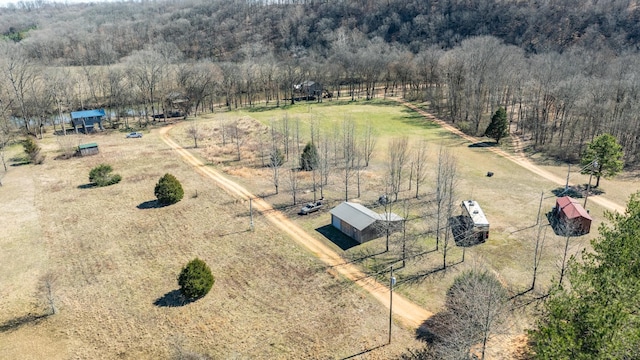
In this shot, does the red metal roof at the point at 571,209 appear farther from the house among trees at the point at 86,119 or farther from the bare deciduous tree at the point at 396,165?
the house among trees at the point at 86,119

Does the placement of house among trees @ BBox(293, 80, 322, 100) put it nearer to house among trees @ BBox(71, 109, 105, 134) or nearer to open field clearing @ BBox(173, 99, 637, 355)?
open field clearing @ BBox(173, 99, 637, 355)

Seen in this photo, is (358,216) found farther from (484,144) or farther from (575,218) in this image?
(484,144)

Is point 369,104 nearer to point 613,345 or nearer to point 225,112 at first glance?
point 225,112

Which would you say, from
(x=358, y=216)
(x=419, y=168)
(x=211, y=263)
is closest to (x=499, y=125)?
(x=419, y=168)

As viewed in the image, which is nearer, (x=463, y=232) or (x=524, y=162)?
(x=463, y=232)

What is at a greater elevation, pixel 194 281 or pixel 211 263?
pixel 194 281

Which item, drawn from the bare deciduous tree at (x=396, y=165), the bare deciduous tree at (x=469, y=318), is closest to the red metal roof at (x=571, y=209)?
the bare deciduous tree at (x=469, y=318)

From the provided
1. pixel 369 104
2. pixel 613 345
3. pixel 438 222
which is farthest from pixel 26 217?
pixel 369 104
